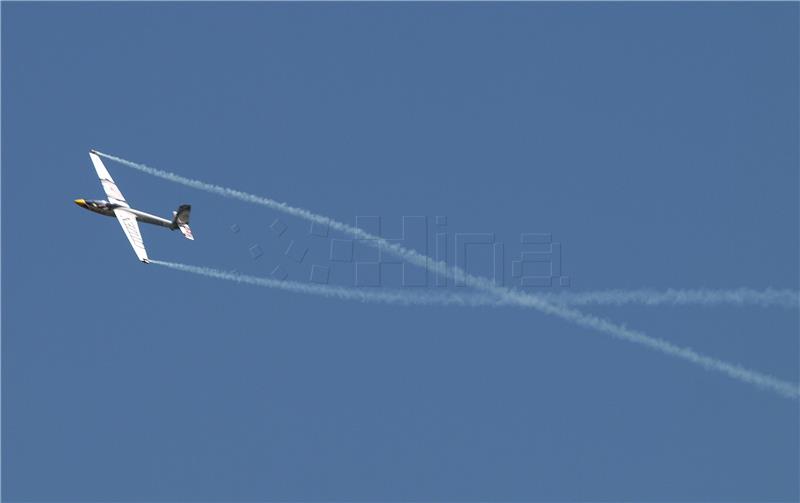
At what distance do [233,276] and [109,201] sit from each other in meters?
13.3

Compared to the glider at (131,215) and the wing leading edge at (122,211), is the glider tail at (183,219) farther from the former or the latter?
the wing leading edge at (122,211)

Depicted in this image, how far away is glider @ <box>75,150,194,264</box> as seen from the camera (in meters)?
74.1

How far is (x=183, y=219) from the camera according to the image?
244ft

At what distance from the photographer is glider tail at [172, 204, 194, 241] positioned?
74.1 metres

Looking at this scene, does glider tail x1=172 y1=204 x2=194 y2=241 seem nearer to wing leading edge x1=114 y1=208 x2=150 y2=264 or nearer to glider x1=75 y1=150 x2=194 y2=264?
glider x1=75 y1=150 x2=194 y2=264

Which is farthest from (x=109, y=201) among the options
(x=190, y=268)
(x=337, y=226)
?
(x=337, y=226)

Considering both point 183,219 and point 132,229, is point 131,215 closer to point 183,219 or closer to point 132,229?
point 132,229

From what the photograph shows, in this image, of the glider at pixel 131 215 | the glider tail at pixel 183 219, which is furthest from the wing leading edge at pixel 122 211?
the glider tail at pixel 183 219

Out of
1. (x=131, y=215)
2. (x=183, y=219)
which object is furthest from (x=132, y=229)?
(x=183, y=219)

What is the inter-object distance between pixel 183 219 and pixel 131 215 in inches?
125

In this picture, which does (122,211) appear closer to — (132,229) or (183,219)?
(132,229)

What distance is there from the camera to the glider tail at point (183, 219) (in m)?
74.1

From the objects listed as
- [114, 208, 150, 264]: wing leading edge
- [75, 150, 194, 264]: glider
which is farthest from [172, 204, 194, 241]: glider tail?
[114, 208, 150, 264]: wing leading edge

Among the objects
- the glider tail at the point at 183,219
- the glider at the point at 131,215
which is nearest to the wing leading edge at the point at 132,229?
the glider at the point at 131,215
